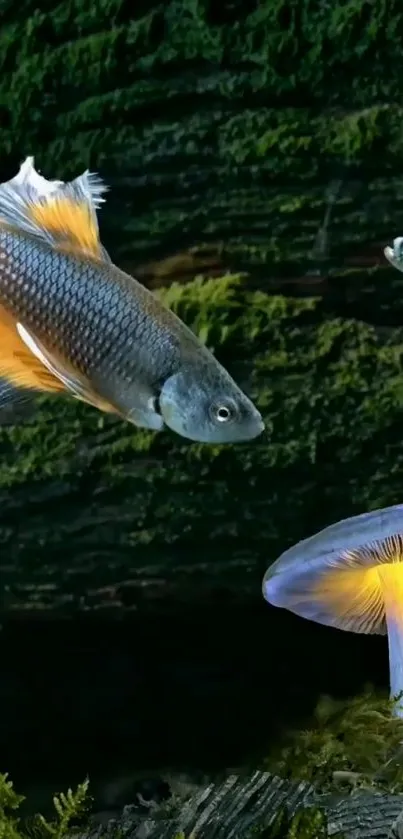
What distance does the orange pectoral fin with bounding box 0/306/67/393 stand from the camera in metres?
0.96

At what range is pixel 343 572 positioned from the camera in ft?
3.53

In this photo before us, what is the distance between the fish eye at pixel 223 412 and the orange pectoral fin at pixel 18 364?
0.19 m

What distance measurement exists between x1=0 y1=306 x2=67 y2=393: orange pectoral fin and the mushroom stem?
482 millimetres

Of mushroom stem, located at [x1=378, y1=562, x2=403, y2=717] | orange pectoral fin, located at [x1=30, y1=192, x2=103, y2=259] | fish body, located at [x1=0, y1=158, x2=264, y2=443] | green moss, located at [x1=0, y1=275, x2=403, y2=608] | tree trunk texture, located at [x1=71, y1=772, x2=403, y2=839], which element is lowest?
tree trunk texture, located at [x1=71, y1=772, x2=403, y2=839]

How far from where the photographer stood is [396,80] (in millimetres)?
1111

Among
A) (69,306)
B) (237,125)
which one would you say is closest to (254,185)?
(237,125)

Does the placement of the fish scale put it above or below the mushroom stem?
above

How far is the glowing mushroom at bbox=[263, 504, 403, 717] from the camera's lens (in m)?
0.98

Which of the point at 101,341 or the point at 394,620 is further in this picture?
the point at 394,620

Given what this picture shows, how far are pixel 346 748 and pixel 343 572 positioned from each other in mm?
231

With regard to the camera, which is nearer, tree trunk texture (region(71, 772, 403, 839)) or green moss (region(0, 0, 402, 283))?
tree trunk texture (region(71, 772, 403, 839))

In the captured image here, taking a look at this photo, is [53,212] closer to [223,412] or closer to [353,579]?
[223,412]

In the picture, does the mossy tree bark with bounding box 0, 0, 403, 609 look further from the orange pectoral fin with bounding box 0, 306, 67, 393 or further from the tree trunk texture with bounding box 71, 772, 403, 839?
the tree trunk texture with bounding box 71, 772, 403, 839

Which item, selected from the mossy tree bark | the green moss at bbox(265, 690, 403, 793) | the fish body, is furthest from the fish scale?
the green moss at bbox(265, 690, 403, 793)
